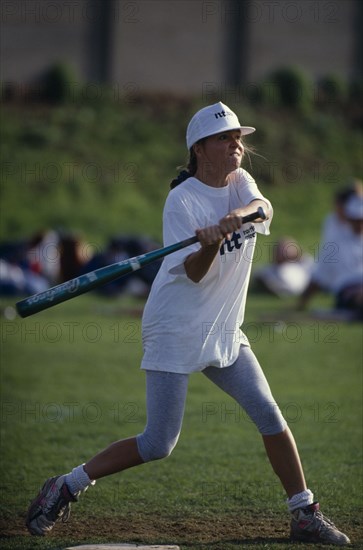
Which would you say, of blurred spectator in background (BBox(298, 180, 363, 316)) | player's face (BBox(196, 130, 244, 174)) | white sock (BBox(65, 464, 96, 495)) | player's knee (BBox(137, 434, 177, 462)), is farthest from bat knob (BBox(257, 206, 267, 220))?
blurred spectator in background (BBox(298, 180, 363, 316))

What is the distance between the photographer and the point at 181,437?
8328 millimetres

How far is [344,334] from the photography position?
1379 centimetres

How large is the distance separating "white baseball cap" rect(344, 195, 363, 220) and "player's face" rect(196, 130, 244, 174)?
976cm

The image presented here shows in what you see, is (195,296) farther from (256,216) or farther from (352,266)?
(352,266)

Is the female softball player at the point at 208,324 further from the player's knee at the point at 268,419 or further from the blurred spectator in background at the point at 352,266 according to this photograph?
the blurred spectator in background at the point at 352,266

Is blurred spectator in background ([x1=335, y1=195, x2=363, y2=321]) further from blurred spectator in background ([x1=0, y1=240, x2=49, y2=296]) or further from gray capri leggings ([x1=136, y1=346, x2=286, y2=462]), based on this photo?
gray capri leggings ([x1=136, y1=346, x2=286, y2=462])

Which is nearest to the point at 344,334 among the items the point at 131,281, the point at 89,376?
the point at 89,376

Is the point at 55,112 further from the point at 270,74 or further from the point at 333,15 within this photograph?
the point at 333,15

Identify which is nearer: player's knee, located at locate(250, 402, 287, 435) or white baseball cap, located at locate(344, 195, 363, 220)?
player's knee, located at locate(250, 402, 287, 435)

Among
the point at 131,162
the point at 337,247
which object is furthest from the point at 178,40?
the point at 337,247

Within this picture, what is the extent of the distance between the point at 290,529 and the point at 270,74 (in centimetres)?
2794

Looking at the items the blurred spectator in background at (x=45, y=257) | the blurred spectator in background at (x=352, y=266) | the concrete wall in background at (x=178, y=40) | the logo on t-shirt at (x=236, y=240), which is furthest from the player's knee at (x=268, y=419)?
the concrete wall in background at (x=178, y=40)

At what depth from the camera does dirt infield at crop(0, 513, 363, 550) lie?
18.4 feet

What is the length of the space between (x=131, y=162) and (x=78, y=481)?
74.2ft
